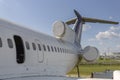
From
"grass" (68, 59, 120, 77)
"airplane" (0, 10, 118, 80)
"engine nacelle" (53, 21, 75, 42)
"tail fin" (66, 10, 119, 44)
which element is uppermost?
"tail fin" (66, 10, 119, 44)

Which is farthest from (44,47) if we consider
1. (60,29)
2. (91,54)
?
(91,54)

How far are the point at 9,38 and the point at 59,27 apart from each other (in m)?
9.91

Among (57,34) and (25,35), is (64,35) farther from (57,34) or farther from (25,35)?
(25,35)

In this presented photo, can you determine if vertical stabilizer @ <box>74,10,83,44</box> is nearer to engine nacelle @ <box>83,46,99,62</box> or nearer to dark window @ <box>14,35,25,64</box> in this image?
engine nacelle @ <box>83,46,99,62</box>

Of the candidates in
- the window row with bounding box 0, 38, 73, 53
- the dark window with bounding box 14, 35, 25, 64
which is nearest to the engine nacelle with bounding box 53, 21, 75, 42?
the window row with bounding box 0, 38, 73, 53

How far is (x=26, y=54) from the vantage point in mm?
9203

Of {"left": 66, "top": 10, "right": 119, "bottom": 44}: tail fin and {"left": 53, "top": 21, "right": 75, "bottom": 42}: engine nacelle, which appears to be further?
{"left": 66, "top": 10, "right": 119, "bottom": 44}: tail fin

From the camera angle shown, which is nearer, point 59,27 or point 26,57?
point 26,57

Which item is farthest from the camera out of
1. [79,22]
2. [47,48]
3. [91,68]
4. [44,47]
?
[91,68]

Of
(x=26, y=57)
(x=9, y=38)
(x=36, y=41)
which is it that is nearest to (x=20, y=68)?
(x=26, y=57)

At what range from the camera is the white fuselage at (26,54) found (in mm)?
7680

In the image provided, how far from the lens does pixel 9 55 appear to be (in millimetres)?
7832

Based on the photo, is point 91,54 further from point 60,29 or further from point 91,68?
point 91,68

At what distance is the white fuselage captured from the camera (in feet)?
25.2
